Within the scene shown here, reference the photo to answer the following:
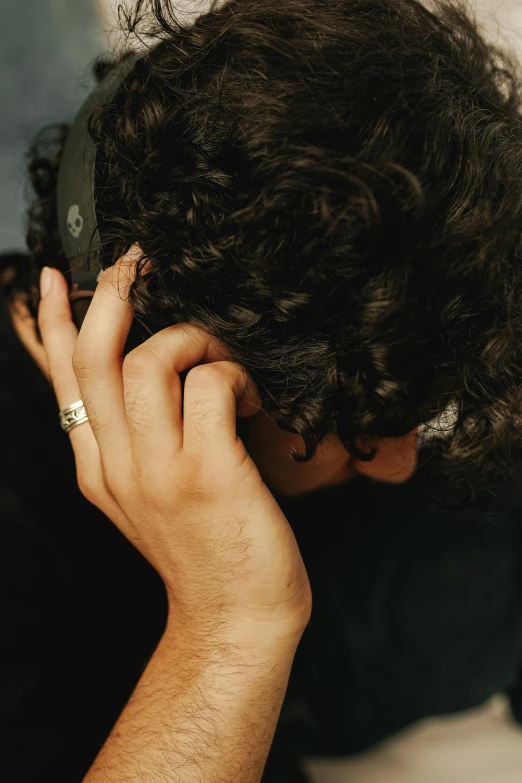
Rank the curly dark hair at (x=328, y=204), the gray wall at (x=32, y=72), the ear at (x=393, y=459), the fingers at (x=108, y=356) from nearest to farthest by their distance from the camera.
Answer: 1. the curly dark hair at (x=328, y=204)
2. the fingers at (x=108, y=356)
3. the ear at (x=393, y=459)
4. the gray wall at (x=32, y=72)

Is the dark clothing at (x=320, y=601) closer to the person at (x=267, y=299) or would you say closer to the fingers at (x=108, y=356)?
the person at (x=267, y=299)

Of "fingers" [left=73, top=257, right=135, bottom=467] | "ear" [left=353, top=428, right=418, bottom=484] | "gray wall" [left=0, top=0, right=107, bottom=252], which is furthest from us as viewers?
"gray wall" [left=0, top=0, right=107, bottom=252]

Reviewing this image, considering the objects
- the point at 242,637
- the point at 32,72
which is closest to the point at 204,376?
the point at 242,637

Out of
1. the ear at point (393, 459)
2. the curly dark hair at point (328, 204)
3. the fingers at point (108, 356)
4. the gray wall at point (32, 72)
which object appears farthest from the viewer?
the gray wall at point (32, 72)

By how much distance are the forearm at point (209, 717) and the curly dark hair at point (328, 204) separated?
242 mm

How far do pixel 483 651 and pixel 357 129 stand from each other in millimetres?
1085

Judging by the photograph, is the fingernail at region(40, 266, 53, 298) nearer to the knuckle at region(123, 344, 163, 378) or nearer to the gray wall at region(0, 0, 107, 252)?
the knuckle at region(123, 344, 163, 378)

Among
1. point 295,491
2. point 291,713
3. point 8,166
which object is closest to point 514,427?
point 295,491

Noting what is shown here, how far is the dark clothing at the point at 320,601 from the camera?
86 cm

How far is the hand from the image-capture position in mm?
683

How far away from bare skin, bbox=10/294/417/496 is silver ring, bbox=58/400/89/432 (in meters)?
0.15

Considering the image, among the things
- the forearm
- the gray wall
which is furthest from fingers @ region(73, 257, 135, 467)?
the gray wall

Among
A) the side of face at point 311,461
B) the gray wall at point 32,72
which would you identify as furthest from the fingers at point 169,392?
the gray wall at point 32,72

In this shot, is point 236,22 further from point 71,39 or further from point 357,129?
point 71,39
